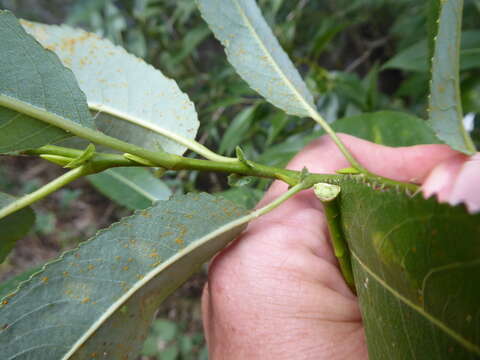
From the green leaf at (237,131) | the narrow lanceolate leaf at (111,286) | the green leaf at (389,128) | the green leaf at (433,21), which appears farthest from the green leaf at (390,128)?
the narrow lanceolate leaf at (111,286)

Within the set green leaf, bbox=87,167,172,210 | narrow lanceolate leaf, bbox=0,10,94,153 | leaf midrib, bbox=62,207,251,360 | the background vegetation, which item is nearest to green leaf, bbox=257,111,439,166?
the background vegetation

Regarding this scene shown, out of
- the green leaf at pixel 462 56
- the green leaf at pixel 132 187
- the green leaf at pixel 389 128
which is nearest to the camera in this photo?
the green leaf at pixel 389 128

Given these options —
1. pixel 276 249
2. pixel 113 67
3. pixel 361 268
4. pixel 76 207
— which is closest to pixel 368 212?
pixel 361 268

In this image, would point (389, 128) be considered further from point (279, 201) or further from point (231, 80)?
point (231, 80)

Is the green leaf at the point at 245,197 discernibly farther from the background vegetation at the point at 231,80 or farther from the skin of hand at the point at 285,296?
the skin of hand at the point at 285,296

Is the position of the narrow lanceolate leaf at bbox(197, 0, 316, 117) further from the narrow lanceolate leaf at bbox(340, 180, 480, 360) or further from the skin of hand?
the narrow lanceolate leaf at bbox(340, 180, 480, 360)
